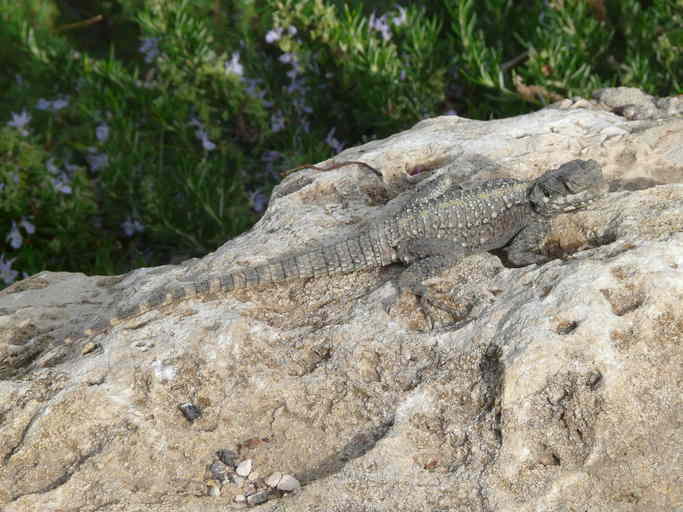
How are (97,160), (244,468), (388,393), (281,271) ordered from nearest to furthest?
(244,468)
(388,393)
(281,271)
(97,160)

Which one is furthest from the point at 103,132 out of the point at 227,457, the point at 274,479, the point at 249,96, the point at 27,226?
the point at 274,479

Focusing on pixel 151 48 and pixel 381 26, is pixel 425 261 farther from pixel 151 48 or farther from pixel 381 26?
pixel 151 48

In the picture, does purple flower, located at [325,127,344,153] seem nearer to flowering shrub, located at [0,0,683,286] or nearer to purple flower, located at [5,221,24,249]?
flowering shrub, located at [0,0,683,286]

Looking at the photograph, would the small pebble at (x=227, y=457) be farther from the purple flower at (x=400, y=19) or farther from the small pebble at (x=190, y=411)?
the purple flower at (x=400, y=19)

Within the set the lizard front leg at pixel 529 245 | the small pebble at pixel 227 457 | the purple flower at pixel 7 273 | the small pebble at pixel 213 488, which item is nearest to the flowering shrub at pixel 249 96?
the purple flower at pixel 7 273

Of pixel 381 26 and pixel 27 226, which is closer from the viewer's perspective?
pixel 27 226

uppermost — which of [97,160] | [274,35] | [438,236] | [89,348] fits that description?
[274,35]

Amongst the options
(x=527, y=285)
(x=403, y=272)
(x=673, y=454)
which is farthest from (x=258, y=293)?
(x=673, y=454)
